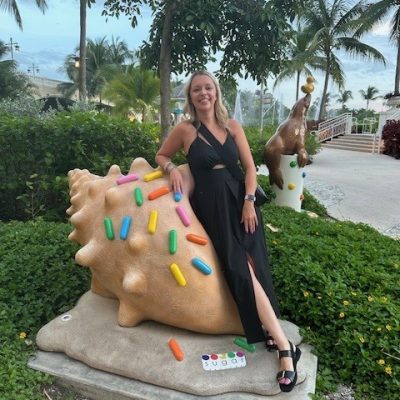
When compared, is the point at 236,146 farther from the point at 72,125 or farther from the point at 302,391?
the point at 72,125

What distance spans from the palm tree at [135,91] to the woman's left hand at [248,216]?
17.7 meters

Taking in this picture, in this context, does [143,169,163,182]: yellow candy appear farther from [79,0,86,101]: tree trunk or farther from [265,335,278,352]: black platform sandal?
[79,0,86,101]: tree trunk

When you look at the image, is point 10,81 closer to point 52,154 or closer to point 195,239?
point 52,154

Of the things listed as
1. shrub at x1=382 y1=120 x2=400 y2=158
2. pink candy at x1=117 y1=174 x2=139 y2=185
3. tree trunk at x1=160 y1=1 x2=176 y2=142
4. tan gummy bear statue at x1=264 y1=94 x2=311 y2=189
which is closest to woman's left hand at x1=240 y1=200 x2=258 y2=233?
pink candy at x1=117 y1=174 x2=139 y2=185

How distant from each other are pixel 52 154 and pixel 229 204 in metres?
3.47

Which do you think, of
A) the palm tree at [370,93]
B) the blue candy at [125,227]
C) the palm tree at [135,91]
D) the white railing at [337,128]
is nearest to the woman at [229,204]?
the blue candy at [125,227]

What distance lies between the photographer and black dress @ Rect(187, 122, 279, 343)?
248cm

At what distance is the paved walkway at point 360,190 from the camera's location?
21.9 feet

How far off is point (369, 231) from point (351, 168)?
24.1 ft

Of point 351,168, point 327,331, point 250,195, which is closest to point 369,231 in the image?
point 327,331

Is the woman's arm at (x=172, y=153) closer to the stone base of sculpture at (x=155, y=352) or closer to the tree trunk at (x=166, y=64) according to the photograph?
the stone base of sculpture at (x=155, y=352)

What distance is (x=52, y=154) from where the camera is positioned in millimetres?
5289

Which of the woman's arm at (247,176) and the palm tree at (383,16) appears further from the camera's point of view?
the palm tree at (383,16)

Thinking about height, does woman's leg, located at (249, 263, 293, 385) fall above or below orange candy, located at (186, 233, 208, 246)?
below
